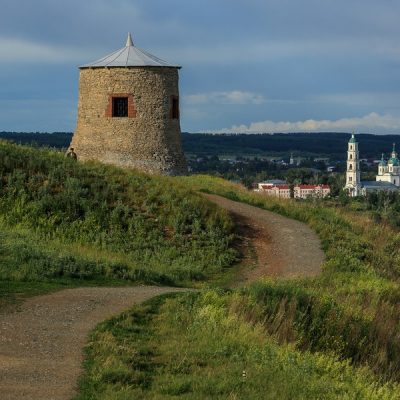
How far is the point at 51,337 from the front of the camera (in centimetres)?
875

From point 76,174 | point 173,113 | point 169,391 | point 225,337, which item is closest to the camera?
point 169,391

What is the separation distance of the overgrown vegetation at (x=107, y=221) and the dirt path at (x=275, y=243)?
2.29 feet

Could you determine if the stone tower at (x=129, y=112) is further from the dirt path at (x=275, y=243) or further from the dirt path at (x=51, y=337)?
the dirt path at (x=51, y=337)

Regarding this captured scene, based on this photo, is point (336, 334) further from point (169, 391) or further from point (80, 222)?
point (80, 222)

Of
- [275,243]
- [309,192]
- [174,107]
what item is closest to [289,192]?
[309,192]

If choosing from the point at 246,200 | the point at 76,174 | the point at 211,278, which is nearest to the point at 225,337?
the point at 211,278

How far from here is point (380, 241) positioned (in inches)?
838

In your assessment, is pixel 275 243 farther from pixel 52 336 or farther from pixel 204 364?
pixel 204 364

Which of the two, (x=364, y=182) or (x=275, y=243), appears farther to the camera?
(x=364, y=182)

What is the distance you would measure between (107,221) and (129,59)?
30.3 feet

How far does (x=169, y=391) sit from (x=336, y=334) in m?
4.28

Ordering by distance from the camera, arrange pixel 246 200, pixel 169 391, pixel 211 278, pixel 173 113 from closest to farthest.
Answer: pixel 169 391, pixel 211 278, pixel 246 200, pixel 173 113

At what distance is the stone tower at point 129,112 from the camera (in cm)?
2559

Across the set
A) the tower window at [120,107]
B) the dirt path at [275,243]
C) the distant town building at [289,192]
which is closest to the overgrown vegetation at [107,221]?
the dirt path at [275,243]
